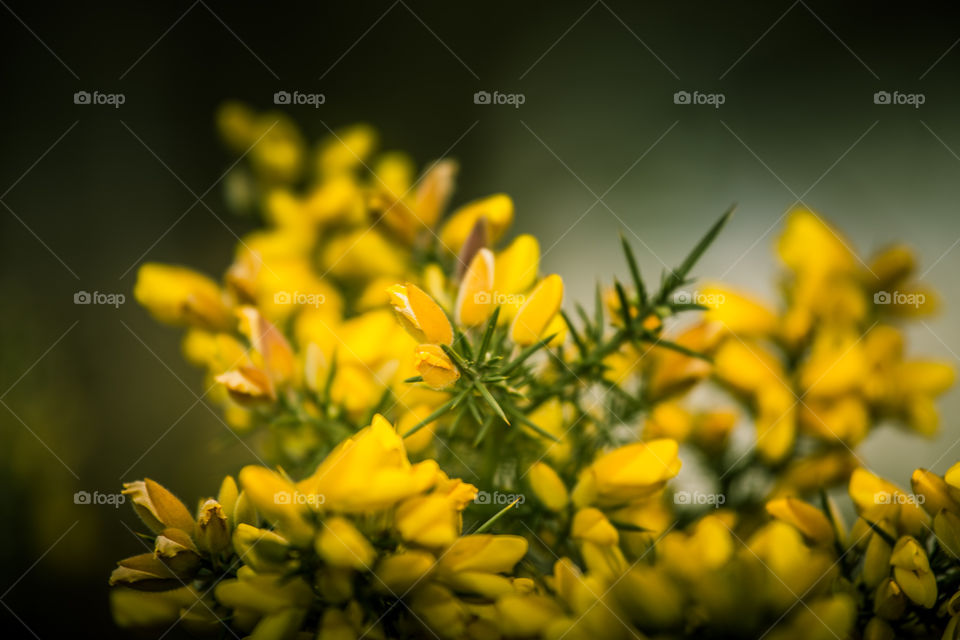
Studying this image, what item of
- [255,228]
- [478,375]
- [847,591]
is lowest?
[847,591]

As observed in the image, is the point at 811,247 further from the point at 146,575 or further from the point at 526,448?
the point at 146,575

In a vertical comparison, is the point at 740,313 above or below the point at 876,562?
above

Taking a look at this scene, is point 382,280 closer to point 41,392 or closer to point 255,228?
point 255,228

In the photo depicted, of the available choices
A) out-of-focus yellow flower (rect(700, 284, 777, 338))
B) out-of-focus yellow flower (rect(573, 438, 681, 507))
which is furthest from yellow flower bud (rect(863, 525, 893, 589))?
out-of-focus yellow flower (rect(700, 284, 777, 338))

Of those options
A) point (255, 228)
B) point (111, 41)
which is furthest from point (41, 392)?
point (111, 41)

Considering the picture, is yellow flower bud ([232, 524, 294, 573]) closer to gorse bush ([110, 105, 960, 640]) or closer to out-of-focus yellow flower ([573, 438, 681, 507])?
gorse bush ([110, 105, 960, 640])

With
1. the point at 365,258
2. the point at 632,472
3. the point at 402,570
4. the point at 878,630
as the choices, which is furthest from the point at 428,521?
the point at 365,258
